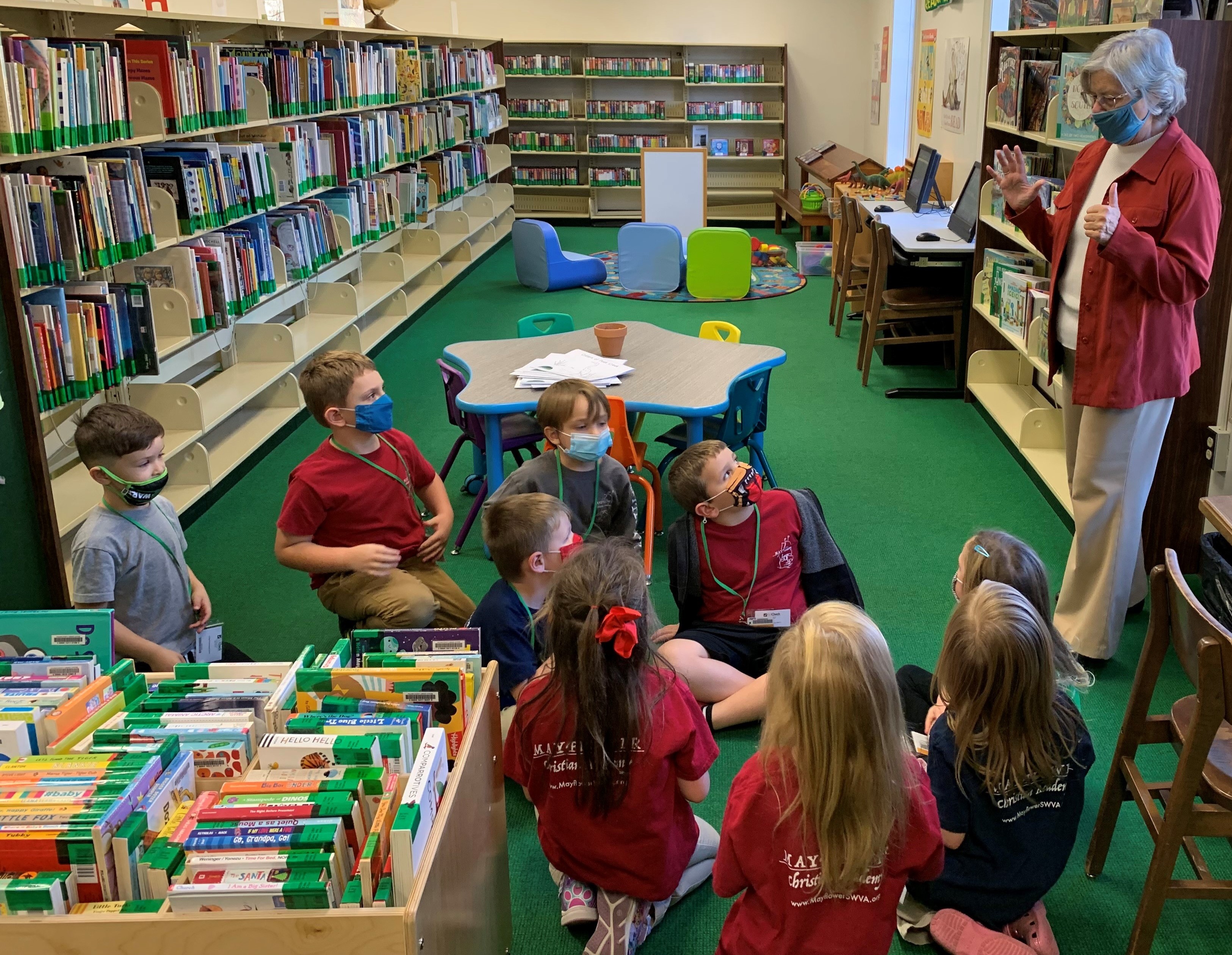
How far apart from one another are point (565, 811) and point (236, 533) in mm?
2725

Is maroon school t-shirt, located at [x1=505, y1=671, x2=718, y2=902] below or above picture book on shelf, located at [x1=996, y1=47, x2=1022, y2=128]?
below

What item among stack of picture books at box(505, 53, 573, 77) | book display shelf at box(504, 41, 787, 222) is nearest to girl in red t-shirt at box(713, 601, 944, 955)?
book display shelf at box(504, 41, 787, 222)

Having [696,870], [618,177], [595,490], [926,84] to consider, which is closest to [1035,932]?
[696,870]

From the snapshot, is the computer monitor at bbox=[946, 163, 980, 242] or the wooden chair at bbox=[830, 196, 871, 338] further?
the wooden chair at bbox=[830, 196, 871, 338]

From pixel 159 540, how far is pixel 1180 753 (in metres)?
2.34

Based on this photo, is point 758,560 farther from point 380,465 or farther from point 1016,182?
point 1016,182

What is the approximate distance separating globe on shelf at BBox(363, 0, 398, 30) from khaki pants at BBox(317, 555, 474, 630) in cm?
576

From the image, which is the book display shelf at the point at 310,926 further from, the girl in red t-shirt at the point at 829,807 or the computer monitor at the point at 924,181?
the computer monitor at the point at 924,181

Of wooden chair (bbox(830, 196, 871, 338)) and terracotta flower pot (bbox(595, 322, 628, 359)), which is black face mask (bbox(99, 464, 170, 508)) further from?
wooden chair (bbox(830, 196, 871, 338))

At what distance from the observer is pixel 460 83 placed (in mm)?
9031

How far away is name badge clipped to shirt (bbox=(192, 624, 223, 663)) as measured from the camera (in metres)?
2.77

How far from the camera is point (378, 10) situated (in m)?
8.32

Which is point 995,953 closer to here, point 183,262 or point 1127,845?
point 1127,845

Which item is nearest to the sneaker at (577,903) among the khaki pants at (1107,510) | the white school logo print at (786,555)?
the white school logo print at (786,555)
